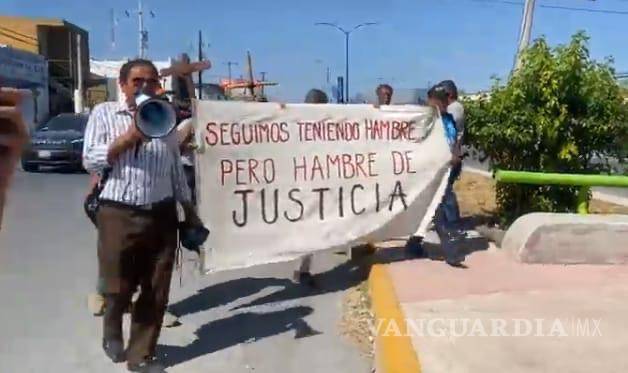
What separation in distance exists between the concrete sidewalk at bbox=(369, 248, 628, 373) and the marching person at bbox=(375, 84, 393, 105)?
185cm

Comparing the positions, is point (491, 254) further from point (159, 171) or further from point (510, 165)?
point (159, 171)

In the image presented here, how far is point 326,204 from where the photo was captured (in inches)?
271

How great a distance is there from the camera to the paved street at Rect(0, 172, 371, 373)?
5090 mm

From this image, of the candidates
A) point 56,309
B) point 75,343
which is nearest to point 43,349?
point 75,343

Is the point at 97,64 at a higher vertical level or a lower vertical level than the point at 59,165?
higher

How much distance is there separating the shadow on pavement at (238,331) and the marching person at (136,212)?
329 millimetres

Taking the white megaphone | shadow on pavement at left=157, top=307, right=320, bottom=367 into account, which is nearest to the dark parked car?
shadow on pavement at left=157, top=307, right=320, bottom=367

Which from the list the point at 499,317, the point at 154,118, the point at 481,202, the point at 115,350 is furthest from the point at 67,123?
the point at 154,118

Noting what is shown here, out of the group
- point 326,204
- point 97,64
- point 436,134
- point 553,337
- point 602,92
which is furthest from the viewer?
point 97,64

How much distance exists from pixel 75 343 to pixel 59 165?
14699 millimetres

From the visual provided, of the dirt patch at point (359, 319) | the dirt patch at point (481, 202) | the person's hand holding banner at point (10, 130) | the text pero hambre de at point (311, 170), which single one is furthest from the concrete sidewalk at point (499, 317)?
the dirt patch at point (481, 202)

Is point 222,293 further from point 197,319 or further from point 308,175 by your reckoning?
point 308,175

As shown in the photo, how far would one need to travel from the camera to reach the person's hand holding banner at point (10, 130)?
174 centimetres

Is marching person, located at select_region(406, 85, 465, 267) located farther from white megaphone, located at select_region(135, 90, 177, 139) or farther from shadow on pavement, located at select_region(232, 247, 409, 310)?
white megaphone, located at select_region(135, 90, 177, 139)
